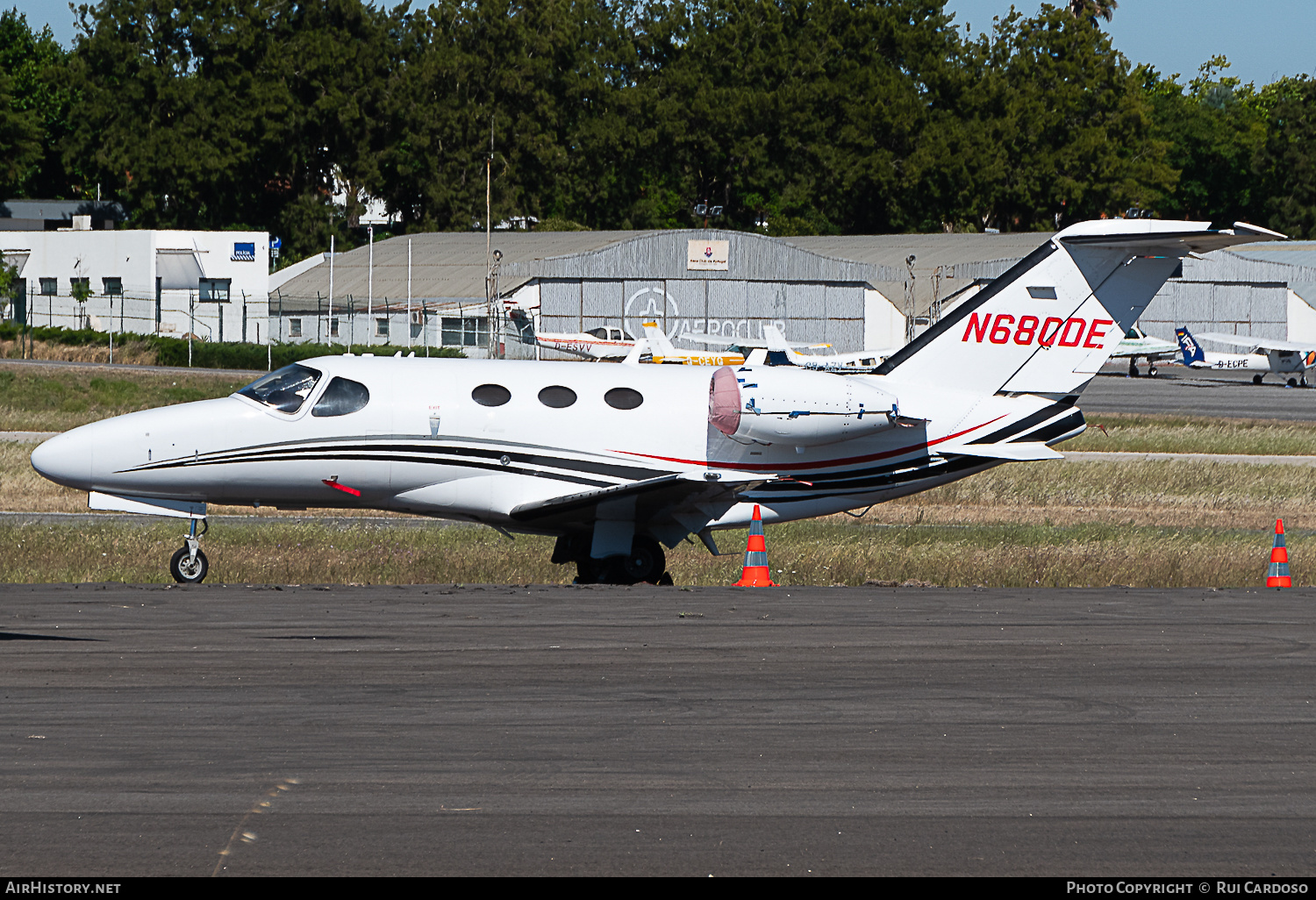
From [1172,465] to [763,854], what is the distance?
26449mm

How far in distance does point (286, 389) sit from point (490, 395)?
2.31 m

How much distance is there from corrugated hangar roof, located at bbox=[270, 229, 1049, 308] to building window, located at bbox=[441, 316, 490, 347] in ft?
9.06

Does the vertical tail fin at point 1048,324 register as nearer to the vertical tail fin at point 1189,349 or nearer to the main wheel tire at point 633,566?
the main wheel tire at point 633,566

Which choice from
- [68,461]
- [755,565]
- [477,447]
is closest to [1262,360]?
[755,565]

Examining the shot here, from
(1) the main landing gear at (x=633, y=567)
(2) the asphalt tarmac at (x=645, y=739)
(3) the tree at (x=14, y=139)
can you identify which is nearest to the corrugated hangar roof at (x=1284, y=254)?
(1) the main landing gear at (x=633, y=567)

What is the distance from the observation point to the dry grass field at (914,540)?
18.1 metres

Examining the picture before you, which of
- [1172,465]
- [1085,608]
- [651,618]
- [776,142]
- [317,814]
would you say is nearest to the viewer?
[317,814]

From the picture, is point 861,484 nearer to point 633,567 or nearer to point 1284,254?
point 633,567

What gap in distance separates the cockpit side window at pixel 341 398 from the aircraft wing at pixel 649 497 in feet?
7.04

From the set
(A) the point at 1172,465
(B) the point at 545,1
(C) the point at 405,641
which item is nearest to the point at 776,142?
(B) the point at 545,1

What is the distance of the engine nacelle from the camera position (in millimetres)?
17000

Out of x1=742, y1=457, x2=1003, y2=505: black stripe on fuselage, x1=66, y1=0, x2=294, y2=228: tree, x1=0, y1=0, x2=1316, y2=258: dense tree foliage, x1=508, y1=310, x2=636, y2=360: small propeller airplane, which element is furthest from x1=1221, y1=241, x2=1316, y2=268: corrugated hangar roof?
x1=742, y1=457, x2=1003, y2=505: black stripe on fuselage

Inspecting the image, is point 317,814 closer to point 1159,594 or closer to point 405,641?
point 405,641

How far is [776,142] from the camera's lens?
10650cm
